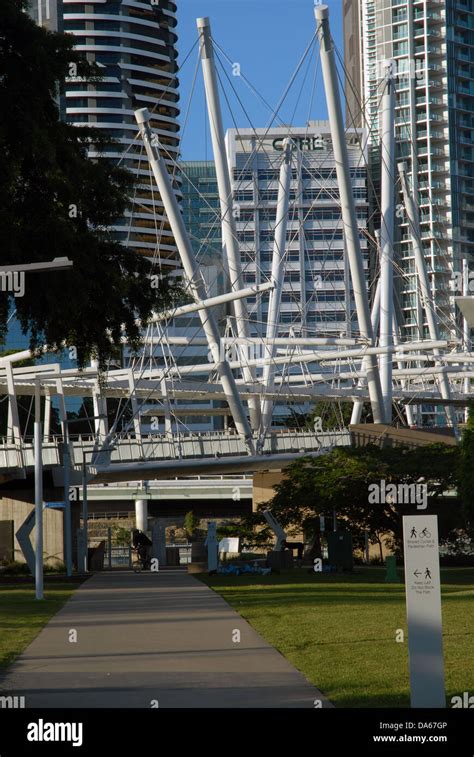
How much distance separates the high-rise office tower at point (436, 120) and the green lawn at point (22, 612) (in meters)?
134

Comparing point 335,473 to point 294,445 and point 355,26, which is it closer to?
point 294,445

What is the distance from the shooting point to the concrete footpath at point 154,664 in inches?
538

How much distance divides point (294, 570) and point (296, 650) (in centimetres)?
2742

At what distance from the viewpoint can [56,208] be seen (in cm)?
2961

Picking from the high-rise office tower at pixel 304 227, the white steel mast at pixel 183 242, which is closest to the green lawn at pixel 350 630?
the white steel mast at pixel 183 242

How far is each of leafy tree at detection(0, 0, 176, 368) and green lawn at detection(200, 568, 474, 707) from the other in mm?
7221

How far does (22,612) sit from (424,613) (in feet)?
54.3

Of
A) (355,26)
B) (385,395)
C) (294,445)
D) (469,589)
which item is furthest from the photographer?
(355,26)

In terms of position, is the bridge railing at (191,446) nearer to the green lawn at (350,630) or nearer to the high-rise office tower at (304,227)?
the green lawn at (350,630)

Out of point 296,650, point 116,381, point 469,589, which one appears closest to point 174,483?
point 116,381

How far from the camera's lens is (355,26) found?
7515 inches

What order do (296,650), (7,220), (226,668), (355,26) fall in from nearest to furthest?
1. (226,668)
2. (296,650)
3. (7,220)
4. (355,26)

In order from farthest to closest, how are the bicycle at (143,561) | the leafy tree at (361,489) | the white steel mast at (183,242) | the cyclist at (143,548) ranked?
the white steel mast at (183,242), the cyclist at (143,548), the bicycle at (143,561), the leafy tree at (361,489)

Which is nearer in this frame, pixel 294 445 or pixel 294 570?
pixel 294 570
